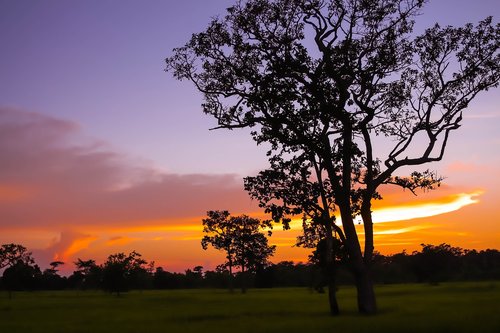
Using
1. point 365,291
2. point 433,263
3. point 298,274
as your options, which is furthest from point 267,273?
point 365,291

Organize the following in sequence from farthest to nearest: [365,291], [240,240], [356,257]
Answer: [240,240]
[365,291]
[356,257]

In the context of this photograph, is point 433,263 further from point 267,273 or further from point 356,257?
point 356,257

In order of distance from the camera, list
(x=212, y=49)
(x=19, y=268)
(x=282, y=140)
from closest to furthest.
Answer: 1. (x=282, y=140)
2. (x=212, y=49)
3. (x=19, y=268)

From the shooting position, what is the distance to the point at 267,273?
6004 inches

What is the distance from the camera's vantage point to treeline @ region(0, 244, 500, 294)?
11903cm

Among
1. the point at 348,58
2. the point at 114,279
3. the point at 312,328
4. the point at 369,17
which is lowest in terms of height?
the point at 312,328

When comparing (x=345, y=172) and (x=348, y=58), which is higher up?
(x=348, y=58)

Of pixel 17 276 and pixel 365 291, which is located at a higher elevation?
pixel 17 276

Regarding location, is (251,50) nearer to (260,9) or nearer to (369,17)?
(260,9)

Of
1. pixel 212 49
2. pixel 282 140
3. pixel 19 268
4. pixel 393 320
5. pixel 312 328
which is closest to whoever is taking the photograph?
pixel 312 328

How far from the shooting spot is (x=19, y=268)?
445 feet

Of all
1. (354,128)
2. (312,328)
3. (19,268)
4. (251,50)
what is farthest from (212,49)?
(19,268)

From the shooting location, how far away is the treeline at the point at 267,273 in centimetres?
11903

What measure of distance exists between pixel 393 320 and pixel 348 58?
16.9 meters
